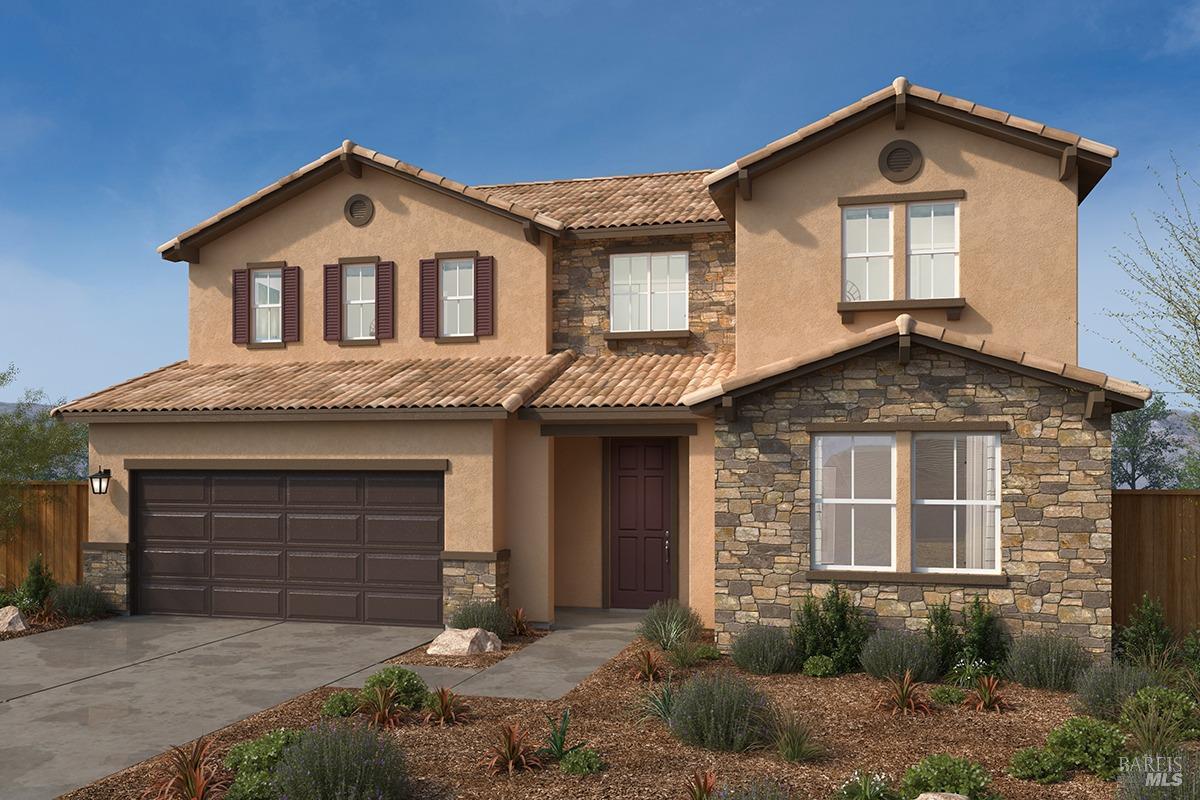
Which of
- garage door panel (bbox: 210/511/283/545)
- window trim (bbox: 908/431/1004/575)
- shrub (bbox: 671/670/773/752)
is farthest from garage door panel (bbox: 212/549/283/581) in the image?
window trim (bbox: 908/431/1004/575)

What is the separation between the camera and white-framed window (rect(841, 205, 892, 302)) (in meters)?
13.4

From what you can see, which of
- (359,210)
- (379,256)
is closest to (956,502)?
(379,256)

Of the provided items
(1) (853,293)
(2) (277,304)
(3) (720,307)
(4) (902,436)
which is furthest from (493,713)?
(2) (277,304)

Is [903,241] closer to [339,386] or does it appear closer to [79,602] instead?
[339,386]

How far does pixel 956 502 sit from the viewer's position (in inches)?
464

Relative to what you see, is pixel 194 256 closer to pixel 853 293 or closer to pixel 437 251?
pixel 437 251

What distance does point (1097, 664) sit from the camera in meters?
10.9

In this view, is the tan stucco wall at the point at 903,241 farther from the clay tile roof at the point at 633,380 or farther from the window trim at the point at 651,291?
the window trim at the point at 651,291

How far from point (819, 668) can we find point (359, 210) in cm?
1122

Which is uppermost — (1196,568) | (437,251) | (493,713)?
(437,251)

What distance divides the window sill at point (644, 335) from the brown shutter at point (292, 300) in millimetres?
Result: 5736

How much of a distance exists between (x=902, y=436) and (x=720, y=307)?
16.1 feet

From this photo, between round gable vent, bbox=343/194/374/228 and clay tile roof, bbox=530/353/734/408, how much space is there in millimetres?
4670

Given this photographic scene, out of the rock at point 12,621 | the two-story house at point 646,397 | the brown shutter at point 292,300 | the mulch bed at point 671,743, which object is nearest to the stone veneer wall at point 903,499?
the two-story house at point 646,397
